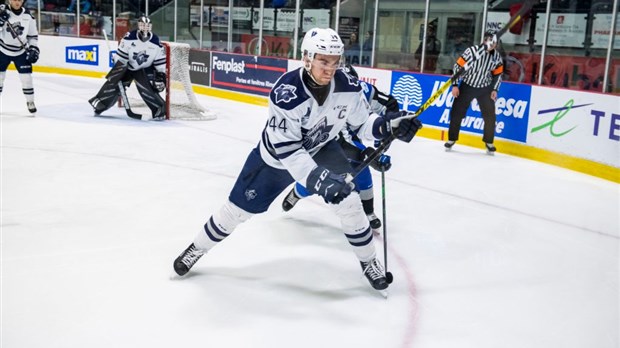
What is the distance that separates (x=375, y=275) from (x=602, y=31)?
17.5ft

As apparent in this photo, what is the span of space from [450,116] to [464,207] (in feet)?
7.90

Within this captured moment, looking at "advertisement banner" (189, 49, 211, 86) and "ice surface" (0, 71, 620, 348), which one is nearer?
"ice surface" (0, 71, 620, 348)

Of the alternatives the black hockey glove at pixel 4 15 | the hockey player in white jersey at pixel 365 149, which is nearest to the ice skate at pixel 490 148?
the hockey player in white jersey at pixel 365 149

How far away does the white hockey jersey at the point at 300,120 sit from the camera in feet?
7.80

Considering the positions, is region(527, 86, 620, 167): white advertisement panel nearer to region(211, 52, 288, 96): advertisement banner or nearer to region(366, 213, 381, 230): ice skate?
region(366, 213, 381, 230): ice skate

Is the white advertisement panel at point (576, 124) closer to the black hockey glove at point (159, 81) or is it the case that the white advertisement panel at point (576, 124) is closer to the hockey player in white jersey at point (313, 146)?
the hockey player in white jersey at point (313, 146)

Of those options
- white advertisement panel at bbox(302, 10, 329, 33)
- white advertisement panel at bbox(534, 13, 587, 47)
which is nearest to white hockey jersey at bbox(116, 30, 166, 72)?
white advertisement panel at bbox(302, 10, 329, 33)

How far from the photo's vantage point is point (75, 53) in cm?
1229

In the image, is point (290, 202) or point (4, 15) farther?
point (4, 15)

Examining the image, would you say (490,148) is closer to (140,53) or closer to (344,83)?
(344,83)

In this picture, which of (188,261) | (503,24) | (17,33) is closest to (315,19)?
(503,24)

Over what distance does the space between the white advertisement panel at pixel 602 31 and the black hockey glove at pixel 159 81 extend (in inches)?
193

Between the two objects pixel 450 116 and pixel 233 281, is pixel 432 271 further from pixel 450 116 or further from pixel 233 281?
pixel 450 116

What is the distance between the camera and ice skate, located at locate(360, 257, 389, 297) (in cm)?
261
